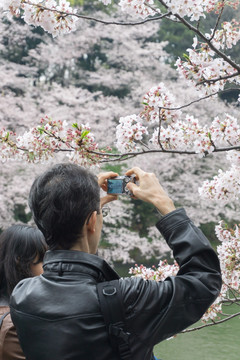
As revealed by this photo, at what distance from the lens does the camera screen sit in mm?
1255

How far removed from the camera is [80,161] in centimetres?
228

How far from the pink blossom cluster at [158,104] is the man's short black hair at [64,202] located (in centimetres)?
120

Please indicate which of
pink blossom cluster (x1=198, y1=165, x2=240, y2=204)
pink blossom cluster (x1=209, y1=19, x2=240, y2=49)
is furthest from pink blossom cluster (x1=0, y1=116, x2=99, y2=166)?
pink blossom cluster (x1=209, y1=19, x2=240, y2=49)

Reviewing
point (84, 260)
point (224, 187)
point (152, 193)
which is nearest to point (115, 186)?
point (152, 193)

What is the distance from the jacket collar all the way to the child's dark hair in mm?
581

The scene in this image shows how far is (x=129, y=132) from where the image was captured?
2.34 m

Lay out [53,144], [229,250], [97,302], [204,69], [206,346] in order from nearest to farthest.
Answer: [97,302], [204,69], [53,144], [229,250], [206,346]

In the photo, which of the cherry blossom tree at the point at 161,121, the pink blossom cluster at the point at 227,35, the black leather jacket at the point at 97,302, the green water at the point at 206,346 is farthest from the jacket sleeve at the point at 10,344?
the green water at the point at 206,346

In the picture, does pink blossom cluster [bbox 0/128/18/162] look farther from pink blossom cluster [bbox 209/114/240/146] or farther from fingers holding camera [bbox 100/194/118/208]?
fingers holding camera [bbox 100/194/118/208]

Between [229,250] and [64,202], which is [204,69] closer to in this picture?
[229,250]

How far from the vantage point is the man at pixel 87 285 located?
3.26 feet

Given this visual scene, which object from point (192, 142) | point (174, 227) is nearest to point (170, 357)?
point (192, 142)

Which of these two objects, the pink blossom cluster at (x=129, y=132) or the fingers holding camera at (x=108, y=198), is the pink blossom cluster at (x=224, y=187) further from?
the fingers holding camera at (x=108, y=198)

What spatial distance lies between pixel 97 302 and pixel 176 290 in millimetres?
170
